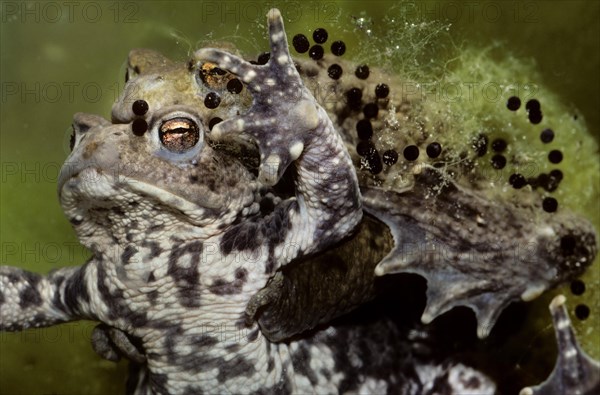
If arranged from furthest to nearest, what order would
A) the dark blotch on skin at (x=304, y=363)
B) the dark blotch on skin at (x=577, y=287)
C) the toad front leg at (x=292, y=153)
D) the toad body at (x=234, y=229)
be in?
1. the dark blotch on skin at (x=577, y=287)
2. the dark blotch on skin at (x=304, y=363)
3. the toad body at (x=234, y=229)
4. the toad front leg at (x=292, y=153)

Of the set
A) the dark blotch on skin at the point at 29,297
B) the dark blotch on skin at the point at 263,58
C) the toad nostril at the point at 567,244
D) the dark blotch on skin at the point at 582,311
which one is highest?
the dark blotch on skin at the point at 263,58

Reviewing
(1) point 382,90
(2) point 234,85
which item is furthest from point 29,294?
(1) point 382,90

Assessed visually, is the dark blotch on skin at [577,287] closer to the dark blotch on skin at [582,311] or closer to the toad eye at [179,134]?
the dark blotch on skin at [582,311]

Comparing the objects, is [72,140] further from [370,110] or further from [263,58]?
[370,110]

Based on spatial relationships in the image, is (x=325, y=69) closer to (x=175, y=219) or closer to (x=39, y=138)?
(x=175, y=219)

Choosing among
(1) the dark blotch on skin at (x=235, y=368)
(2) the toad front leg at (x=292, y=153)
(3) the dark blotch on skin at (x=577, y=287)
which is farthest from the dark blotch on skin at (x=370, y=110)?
(3) the dark blotch on skin at (x=577, y=287)

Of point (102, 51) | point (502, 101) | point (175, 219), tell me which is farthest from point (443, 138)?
point (102, 51)

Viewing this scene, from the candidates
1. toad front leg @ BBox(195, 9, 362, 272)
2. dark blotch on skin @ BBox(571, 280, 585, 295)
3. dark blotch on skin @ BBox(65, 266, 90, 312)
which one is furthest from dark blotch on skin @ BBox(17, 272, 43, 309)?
dark blotch on skin @ BBox(571, 280, 585, 295)
